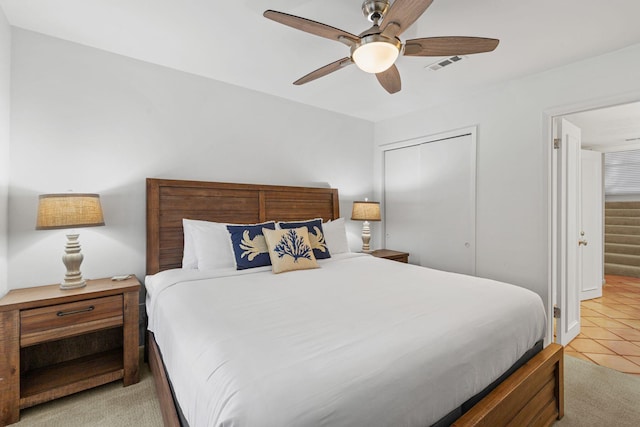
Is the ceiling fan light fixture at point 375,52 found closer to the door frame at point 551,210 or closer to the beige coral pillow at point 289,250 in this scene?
the beige coral pillow at point 289,250

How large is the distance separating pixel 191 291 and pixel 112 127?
5.38 feet

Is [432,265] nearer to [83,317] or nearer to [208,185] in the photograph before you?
[208,185]

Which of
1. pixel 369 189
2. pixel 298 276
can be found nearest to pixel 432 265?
pixel 369 189

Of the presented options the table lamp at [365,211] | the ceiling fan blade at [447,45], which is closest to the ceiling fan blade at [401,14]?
the ceiling fan blade at [447,45]

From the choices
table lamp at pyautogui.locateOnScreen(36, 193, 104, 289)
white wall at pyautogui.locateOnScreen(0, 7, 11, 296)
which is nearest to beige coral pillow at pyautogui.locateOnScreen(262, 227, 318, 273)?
table lamp at pyautogui.locateOnScreen(36, 193, 104, 289)

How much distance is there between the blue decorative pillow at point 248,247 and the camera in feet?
7.79

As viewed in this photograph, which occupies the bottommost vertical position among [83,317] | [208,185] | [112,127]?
[83,317]

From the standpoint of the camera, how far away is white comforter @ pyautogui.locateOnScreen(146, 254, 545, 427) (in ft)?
2.88

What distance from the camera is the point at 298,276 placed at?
2.22 metres

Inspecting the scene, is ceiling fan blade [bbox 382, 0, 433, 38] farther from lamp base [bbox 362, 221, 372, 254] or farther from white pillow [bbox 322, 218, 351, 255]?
lamp base [bbox 362, 221, 372, 254]

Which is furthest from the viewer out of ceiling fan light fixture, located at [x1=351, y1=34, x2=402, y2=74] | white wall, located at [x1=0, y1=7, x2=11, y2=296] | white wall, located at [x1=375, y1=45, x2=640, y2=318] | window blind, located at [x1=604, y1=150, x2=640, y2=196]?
window blind, located at [x1=604, y1=150, x2=640, y2=196]

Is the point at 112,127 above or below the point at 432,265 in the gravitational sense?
above

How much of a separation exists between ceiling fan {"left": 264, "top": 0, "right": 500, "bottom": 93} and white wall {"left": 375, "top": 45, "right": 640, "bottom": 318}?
1.44 metres

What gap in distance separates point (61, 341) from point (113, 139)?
161cm
